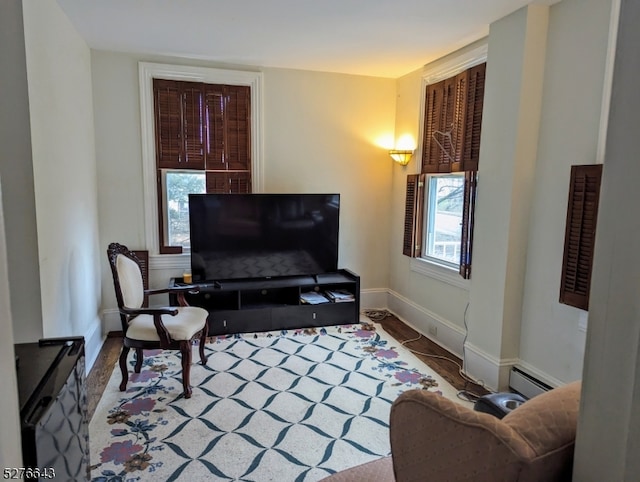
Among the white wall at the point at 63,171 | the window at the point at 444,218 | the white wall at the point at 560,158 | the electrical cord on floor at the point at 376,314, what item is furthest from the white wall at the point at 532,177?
the white wall at the point at 63,171

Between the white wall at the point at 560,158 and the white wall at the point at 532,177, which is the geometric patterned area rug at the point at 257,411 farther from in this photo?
the white wall at the point at 560,158

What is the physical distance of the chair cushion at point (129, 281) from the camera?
2979 mm

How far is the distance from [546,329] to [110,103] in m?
4.08

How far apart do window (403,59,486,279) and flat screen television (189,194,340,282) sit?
850 millimetres

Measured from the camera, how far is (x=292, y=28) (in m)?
3.14

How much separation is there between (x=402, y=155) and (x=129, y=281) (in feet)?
9.41

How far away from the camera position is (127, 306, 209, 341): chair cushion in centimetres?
284

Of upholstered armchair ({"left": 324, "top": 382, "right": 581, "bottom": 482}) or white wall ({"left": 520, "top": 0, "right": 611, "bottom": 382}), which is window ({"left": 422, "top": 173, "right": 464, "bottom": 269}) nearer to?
white wall ({"left": 520, "top": 0, "right": 611, "bottom": 382})

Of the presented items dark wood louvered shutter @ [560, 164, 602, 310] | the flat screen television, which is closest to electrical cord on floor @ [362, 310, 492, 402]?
the flat screen television

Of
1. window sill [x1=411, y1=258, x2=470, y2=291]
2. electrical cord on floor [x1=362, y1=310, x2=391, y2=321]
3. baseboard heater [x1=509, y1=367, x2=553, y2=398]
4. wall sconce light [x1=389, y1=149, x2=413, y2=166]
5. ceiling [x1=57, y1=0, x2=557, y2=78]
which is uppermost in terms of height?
ceiling [x1=57, y1=0, x2=557, y2=78]

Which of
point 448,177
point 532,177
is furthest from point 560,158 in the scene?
point 448,177

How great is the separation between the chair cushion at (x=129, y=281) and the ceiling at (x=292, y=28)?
1.76 metres

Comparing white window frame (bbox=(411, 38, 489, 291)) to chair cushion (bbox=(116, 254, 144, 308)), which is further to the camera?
white window frame (bbox=(411, 38, 489, 291))

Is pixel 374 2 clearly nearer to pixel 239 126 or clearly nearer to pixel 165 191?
pixel 239 126
